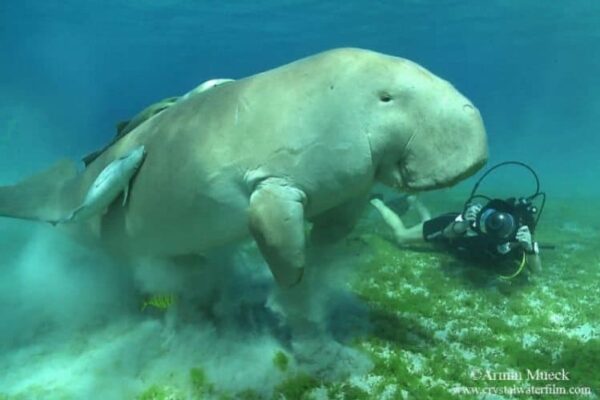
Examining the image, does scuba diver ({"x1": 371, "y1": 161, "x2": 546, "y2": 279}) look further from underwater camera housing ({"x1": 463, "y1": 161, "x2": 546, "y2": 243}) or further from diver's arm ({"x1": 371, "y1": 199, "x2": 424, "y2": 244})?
diver's arm ({"x1": 371, "y1": 199, "x2": 424, "y2": 244})

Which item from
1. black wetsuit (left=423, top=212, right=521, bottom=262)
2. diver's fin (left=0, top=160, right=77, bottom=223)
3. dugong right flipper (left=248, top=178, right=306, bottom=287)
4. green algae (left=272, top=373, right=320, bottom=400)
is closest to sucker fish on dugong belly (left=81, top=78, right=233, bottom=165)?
diver's fin (left=0, top=160, right=77, bottom=223)

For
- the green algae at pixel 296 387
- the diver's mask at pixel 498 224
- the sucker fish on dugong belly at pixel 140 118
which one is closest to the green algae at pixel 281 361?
the green algae at pixel 296 387

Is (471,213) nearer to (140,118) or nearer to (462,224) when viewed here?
(462,224)

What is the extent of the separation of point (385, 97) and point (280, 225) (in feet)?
3.28

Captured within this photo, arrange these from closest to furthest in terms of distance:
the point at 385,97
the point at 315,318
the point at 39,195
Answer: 1. the point at 385,97
2. the point at 315,318
3. the point at 39,195

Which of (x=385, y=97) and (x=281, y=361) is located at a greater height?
(x=385, y=97)

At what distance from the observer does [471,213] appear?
20.3ft

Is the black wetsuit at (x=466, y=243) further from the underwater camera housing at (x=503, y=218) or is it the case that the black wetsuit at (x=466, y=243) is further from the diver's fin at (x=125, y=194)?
the diver's fin at (x=125, y=194)

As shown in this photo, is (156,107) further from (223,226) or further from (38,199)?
(223,226)

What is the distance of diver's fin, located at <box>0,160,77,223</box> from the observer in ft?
17.6

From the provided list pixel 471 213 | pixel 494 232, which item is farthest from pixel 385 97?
pixel 471 213

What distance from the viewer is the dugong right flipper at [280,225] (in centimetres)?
342

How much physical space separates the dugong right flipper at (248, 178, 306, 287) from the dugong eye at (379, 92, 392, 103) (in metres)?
0.76

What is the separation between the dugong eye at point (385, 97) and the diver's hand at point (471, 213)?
320 cm
